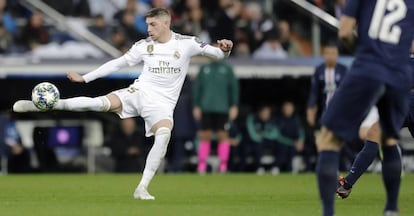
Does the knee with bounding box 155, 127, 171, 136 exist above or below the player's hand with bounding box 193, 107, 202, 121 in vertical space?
above

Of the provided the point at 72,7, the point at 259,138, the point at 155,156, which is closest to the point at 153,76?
the point at 155,156

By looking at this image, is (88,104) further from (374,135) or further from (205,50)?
(374,135)

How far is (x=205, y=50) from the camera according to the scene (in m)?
13.5

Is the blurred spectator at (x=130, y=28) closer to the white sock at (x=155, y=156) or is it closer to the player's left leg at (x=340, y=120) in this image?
the white sock at (x=155, y=156)

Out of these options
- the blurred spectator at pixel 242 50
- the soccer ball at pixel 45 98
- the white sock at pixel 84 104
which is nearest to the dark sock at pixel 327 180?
the white sock at pixel 84 104

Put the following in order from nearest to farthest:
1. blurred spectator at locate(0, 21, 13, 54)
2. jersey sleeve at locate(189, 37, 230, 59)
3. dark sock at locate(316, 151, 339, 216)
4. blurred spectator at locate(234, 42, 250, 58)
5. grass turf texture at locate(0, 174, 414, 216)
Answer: dark sock at locate(316, 151, 339, 216)
grass turf texture at locate(0, 174, 414, 216)
jersey sleeve at locate(189, 37, 230, 59)
blurred spectator at locate(0, 21, 13, 54)
blurred spectator at locate(234, 42, 250, 58)

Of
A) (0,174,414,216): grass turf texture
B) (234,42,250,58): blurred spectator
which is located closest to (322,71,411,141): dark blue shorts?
(0,174,414,216): grass turf texture

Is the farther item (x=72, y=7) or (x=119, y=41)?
(x=72, y=7)

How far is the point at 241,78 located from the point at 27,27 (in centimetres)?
449

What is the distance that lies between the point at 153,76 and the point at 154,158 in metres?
1.20

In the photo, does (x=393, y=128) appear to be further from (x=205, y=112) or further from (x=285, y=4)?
(x=285, y=4)

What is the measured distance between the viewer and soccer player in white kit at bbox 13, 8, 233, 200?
44.0 feet

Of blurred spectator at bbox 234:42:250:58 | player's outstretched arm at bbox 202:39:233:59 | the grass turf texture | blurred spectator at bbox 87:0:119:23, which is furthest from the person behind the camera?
blurred spectator at bbox 87:0:119:23

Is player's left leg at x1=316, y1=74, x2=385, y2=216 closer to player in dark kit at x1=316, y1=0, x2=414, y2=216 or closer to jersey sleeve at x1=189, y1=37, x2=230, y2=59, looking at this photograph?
player in dark kit at x1=316, y1=0, x2=414, y2=216
